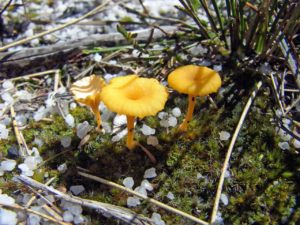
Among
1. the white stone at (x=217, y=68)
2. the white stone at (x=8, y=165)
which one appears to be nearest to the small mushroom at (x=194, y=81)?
the white stone at (x=217, y=68)

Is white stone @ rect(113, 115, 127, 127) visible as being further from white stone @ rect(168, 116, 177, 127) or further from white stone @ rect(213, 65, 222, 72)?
white stone @ rect(213, 65, 222, 72)

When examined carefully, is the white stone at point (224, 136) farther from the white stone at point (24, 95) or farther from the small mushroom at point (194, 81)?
the white stone at point (24, 95)

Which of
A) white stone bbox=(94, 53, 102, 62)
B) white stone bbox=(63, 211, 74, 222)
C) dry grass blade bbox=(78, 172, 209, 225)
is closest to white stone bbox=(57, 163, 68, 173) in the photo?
dry grass blade bbox=(78, 172, 209, 225)

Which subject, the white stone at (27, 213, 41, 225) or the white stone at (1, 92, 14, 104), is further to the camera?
the white stone at (1, 92, 14, 104)

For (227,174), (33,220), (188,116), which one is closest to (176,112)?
(188,116)

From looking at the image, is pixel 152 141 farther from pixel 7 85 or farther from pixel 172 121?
pixel 7 85

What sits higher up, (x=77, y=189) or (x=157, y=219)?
(x=77, y=189)
